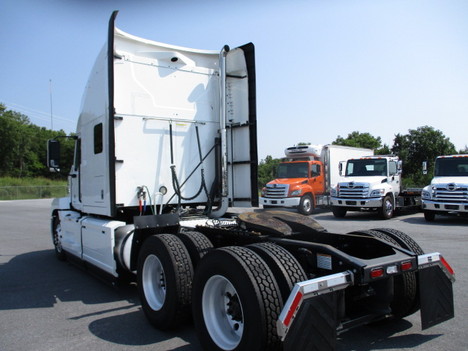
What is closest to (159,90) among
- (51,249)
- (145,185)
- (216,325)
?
(145,185)

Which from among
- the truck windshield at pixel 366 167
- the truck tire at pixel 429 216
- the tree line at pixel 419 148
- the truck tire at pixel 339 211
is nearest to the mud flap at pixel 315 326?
the truck tire at pixel 429 216

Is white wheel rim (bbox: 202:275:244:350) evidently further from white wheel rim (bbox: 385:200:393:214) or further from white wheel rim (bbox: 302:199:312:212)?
white wheel rim (bbox: 302:199:312:212)

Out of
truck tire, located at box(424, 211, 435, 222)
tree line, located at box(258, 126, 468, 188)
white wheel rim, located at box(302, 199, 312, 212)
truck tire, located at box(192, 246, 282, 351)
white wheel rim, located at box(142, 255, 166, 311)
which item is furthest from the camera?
tree line, located at box(258, 126, 468, 188)

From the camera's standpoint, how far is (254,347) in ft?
9.28

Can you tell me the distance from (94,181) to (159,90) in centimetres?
180

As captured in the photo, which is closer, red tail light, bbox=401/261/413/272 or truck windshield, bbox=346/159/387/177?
red tail light, bbox=401/261/413/272

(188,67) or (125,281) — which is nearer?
(125,281)

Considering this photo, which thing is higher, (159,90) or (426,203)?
(159,90)

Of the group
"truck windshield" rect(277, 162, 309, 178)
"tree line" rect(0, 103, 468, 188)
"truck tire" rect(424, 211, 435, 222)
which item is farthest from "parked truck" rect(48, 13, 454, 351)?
"tree line" rect(0, 103, 468, 188)

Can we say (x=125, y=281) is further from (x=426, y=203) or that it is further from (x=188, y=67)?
(x=426, y=203)

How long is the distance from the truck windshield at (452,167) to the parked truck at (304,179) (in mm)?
4195

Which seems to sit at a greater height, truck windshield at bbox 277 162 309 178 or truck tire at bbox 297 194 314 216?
truck windshield at bbox 277 162 309 178

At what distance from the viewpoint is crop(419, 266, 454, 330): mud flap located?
3.36m

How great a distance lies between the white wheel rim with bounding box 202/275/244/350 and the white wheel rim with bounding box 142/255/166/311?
971mm
